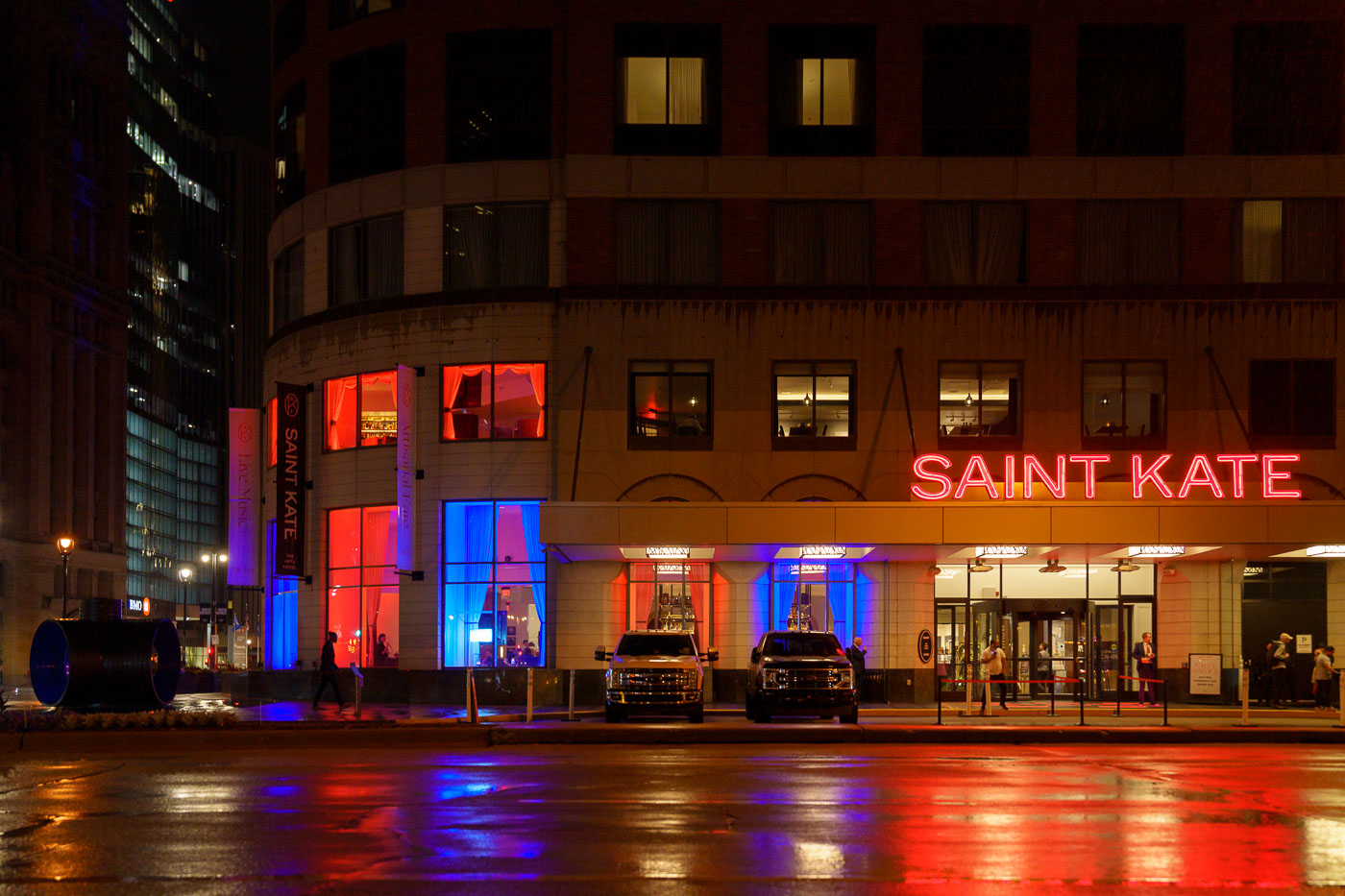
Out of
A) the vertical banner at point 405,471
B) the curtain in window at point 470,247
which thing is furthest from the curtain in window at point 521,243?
the vertical banner at point 405,471

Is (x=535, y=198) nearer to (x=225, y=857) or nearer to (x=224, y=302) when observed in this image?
(x=225, y=857)

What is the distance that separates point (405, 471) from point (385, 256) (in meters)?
6.73

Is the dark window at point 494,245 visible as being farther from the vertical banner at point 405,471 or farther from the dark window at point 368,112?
the vertical banner at point 405,471

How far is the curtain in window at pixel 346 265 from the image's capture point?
42469 mm

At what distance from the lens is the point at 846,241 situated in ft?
132

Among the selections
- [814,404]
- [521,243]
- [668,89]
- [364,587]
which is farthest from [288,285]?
[814,404]

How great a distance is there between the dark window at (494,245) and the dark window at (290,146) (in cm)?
683

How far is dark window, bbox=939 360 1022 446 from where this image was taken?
39.8m

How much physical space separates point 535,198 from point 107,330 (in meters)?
96.3

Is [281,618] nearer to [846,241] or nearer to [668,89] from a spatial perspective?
[668,89]

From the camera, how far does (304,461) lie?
4212cm

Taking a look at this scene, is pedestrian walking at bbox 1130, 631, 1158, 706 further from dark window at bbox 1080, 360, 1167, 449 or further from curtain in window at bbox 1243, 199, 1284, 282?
curtain in window at bbox 1243, 199, 1284, 282

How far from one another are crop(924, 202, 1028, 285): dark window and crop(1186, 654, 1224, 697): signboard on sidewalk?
11.4 meters

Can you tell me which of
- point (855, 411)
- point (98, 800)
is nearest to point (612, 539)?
point (855, 411)
